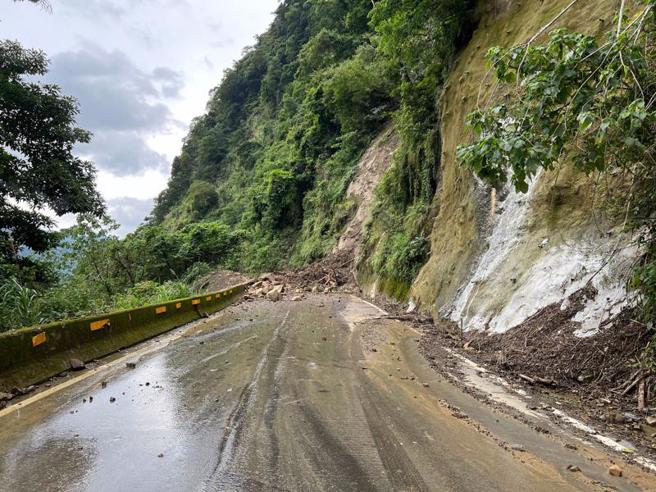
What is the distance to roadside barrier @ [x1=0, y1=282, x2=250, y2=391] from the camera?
5641mm

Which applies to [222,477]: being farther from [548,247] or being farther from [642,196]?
[548,247]

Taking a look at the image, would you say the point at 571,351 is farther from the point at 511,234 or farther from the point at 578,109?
the point at 511,234

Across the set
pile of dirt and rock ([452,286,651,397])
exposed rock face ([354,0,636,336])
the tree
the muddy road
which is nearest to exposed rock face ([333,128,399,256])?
exposed rock face ([354,0,636,336])

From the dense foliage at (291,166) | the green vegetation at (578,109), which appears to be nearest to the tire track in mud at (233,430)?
the green vegetation at (578,109)

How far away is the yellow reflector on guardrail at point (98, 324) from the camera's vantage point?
7730mm

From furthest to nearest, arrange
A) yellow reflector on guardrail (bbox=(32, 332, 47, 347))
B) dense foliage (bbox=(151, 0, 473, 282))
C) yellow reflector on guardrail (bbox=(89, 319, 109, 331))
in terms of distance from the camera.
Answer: dense foliage (bbox=(151, 0, 473, 282))
yellow reflector on guardrail (bbox=(89, 319, 109, 331))
yellow reflector on guardrail (bbox=(32, 332, 47, 347))

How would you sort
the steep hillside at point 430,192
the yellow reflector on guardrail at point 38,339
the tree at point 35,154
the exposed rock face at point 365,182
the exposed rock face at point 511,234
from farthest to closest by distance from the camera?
the exposed rock face at point 365,182 < the tree at point 35,154 < the steep hillside at point 430,192 < the exposed rock face at point 511,234 < the yellow reflector on guardrail at point 38,339

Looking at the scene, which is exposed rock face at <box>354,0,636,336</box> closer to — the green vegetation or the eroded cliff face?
the eroded cliff face

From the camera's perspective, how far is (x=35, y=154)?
14727mm

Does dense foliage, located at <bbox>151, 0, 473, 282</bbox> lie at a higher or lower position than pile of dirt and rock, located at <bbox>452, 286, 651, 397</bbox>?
higher

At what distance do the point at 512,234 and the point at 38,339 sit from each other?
911 cm

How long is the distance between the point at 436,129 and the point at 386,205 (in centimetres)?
537

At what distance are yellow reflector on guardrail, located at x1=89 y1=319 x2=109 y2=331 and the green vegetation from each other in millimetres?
6406

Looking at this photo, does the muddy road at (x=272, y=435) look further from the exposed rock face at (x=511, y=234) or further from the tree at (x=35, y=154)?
the tree at (x=35, y=154)
